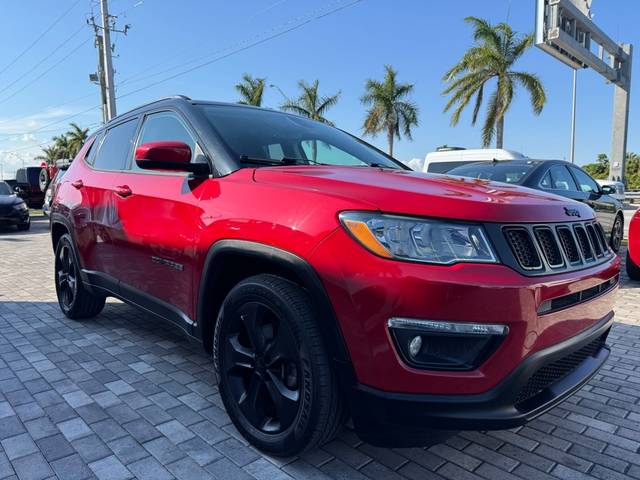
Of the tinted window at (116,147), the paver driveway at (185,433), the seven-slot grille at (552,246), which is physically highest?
the tinted window at (116,147)

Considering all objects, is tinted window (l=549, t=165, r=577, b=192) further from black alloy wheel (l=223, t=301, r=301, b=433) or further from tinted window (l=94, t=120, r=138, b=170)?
black alloy wheel (l=223, t=301, r=301, b=433)

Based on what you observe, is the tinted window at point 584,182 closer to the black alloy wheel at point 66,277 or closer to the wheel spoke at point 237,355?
the wheel spoke at point 237,355

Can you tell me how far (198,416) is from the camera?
8.64 ft

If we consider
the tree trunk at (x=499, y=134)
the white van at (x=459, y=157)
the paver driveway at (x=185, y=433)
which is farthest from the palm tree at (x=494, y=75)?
the paver driveway at (x=185, y=433)

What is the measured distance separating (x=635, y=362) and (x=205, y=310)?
3.04m

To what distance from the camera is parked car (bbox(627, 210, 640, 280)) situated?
5.61 meters

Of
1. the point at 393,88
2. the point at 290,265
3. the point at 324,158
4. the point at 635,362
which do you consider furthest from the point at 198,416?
the point at 393,88

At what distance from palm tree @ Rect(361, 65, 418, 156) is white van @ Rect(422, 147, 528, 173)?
2165cm

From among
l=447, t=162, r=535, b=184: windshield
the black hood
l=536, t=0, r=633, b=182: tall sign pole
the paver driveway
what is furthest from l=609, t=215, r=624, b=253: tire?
the black hood

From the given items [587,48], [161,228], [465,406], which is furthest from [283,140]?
[587,48]

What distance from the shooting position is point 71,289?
442cm

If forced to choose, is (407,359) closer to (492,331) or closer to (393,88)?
(492,331)

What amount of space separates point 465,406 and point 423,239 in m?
0.60

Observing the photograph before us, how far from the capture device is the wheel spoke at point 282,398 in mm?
2068
